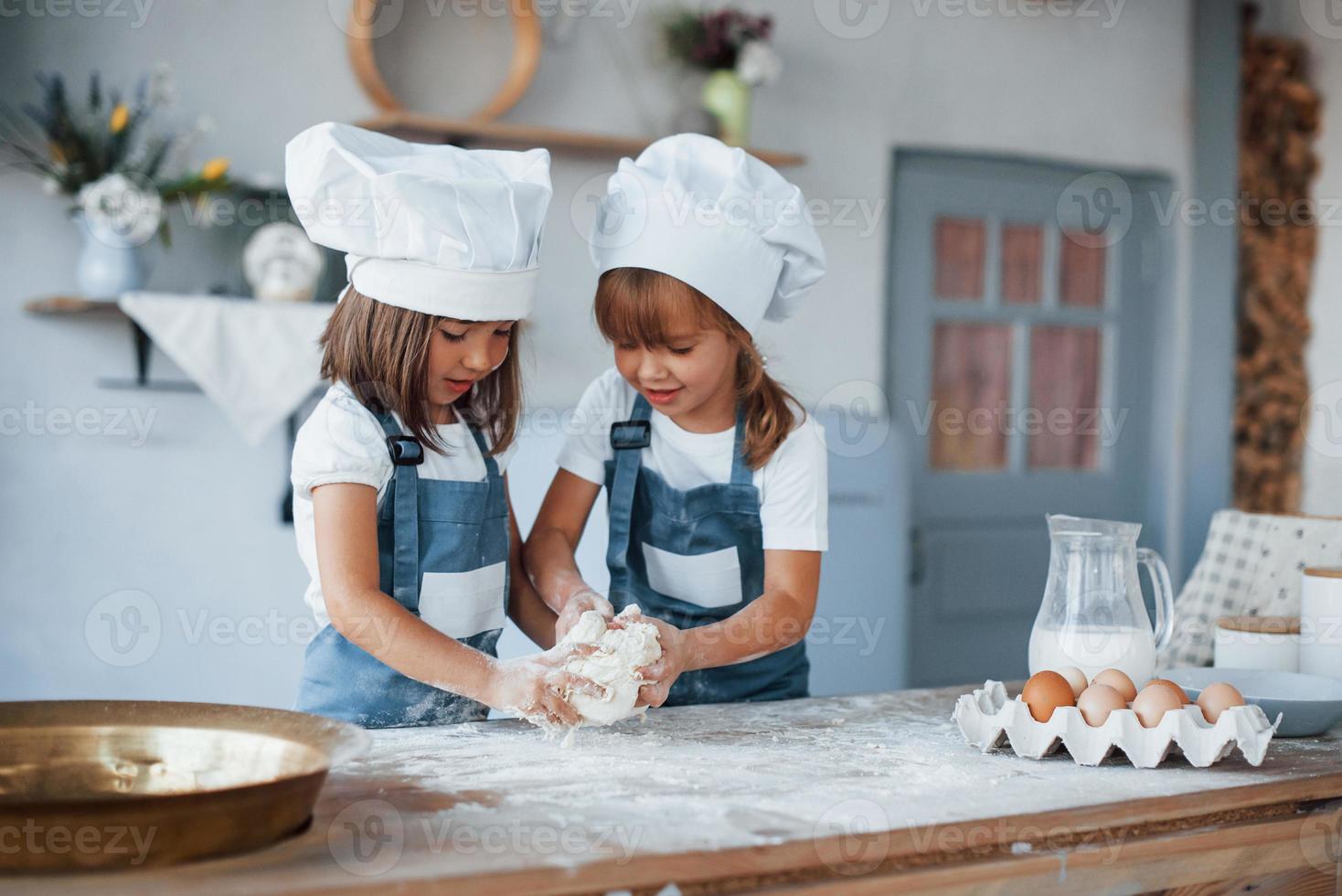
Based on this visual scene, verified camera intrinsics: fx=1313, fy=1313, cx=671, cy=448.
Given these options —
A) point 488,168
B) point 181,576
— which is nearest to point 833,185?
point 181,576

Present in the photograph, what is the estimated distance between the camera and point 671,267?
5.11 ft

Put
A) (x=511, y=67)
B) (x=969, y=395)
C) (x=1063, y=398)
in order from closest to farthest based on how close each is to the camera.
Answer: (x=511, y=67)
(x=969, y=395)
(x=1063, y=398)

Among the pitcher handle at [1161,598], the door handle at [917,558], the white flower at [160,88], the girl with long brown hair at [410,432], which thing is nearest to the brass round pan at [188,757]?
the girl with long brown hair at [410,432]

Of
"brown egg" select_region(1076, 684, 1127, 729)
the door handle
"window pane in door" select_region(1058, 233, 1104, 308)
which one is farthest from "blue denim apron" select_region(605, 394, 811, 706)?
"window pane in door" select_region(1058, 233, 1104, 308)

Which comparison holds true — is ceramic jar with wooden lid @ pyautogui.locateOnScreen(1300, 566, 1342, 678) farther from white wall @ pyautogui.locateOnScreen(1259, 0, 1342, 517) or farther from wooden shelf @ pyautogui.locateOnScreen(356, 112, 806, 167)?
white wall @ pyautogui.locateOnScreen(1259, 0, 1342, 517)

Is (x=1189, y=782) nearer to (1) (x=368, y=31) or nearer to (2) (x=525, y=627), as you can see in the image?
(2) (x=525, y=627)

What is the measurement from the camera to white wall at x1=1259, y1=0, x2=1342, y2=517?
389cm

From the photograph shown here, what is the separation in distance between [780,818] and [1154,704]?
430 millimetres

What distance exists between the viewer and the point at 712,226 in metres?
1.57

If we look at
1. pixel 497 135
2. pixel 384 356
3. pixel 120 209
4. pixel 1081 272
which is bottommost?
pixel 384 356

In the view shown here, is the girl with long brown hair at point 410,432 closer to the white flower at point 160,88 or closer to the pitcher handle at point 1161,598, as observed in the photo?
the pitcher handle at point 1161,598

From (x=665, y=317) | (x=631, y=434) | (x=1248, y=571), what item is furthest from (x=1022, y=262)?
(x=665, y=317)

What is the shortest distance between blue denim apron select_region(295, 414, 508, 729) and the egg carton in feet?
2.05

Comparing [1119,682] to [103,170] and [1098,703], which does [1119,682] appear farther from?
[103,170]
